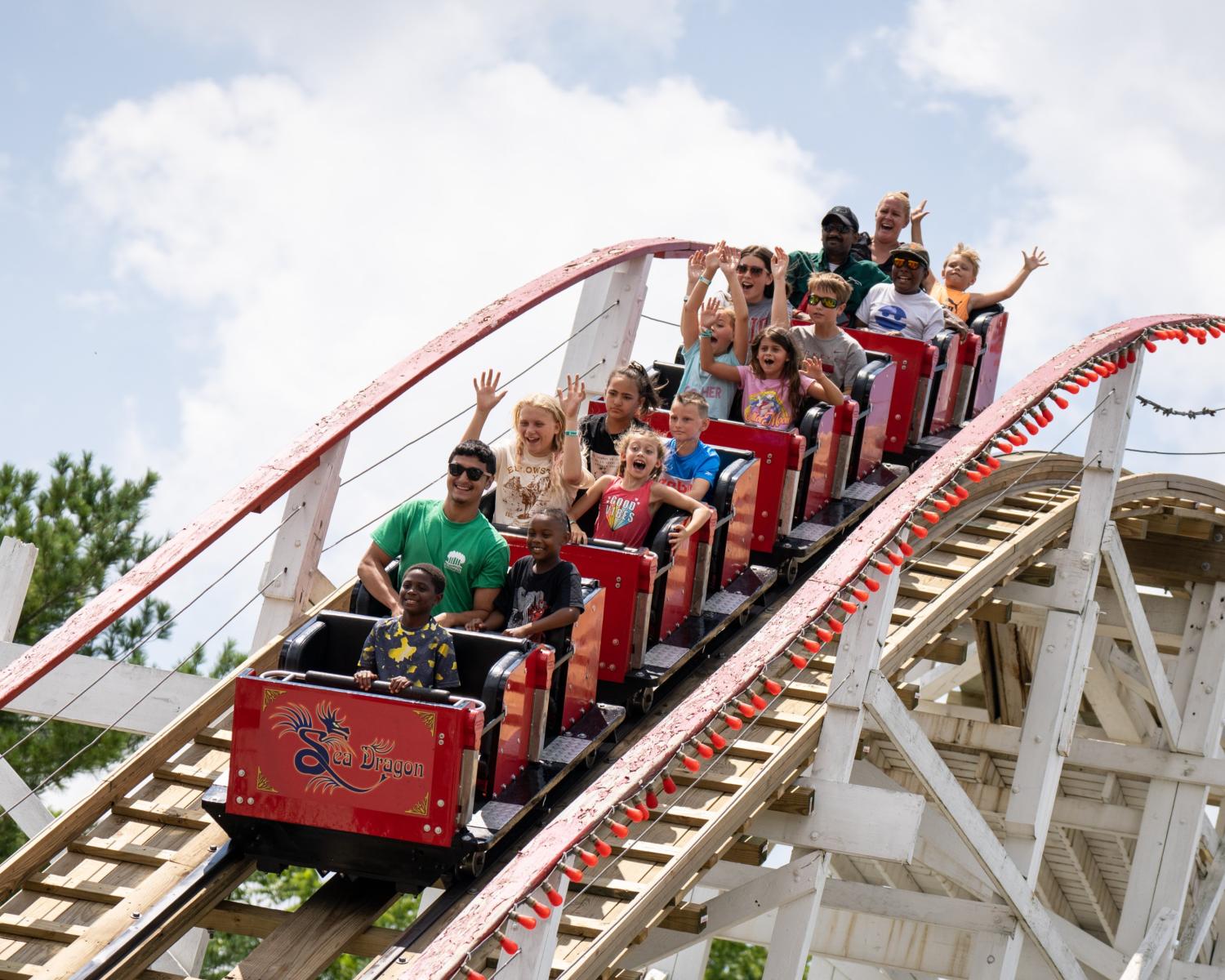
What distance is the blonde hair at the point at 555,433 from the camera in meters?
7.16

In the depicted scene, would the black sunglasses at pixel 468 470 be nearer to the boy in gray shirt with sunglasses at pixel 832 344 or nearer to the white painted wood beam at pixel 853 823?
the white painted wood beam at pixel 853 823

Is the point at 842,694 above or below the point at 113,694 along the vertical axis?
above

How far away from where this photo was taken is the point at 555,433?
23.8 ft

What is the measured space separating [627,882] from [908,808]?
1201mm

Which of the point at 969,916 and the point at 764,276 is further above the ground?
the point at 764,276

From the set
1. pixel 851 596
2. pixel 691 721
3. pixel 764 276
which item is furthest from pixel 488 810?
pixel 764 276

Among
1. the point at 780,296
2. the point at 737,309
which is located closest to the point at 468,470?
the point at 737,309

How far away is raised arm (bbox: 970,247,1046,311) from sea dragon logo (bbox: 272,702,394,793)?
21.2ft

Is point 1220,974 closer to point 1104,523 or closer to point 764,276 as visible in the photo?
point 1104,523

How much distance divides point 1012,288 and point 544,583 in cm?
553

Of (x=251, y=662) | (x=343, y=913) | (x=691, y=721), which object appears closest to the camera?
(x=691, y=721)

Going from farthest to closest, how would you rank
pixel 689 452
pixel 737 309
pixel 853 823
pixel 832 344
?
pixel 832 344, pixel 737 309, pixel 689 452, pixel 853 823

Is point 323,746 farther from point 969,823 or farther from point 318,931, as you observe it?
point 969,823

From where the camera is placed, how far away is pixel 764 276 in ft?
31.3
